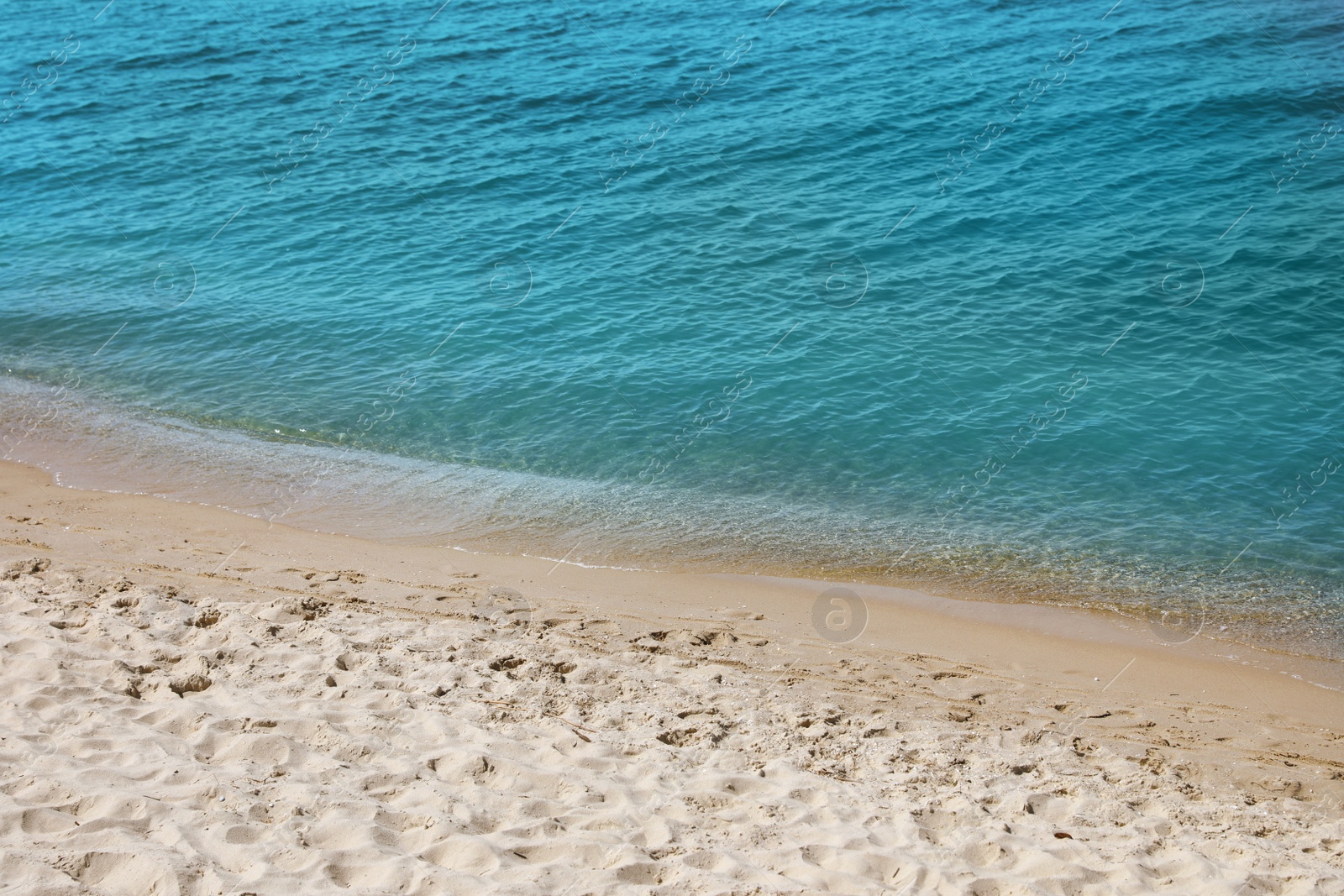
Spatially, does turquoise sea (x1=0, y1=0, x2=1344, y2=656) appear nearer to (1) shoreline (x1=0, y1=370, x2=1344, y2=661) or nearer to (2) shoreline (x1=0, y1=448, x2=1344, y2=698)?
(1) shoreline (x1=0, y1=370, x2=1344, y2=661)

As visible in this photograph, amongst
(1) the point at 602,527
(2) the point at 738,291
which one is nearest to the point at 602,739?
(1) the point at 602,527

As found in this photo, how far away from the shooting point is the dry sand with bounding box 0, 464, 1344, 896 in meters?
5.02

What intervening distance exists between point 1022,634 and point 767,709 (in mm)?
2855

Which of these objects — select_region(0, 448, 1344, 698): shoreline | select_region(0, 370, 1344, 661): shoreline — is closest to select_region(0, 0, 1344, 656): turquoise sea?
select_region(0, 370, 1344, 661): shoreline

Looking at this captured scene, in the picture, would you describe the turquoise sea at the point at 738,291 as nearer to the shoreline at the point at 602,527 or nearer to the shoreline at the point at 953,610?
the shoreline at the point at 602,527

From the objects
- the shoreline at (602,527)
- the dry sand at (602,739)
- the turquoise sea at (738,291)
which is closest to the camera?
the dry sand at (602,739)

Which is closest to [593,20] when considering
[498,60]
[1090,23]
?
[498,60]

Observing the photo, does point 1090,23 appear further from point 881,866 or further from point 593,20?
point 881,866

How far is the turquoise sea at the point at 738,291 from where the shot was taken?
10.5 meters

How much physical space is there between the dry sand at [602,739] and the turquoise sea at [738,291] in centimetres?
115

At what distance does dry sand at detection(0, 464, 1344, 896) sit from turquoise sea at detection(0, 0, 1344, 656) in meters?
1.15

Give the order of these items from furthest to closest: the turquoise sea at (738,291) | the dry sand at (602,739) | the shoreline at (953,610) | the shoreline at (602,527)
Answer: the turquoise sea at (738,291)
the shoreline at (602,527)
the shoreline at (953,610)
the dry sand at (602,739)

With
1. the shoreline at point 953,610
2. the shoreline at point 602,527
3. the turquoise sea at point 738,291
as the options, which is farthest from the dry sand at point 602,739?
the turquoise sea at point 738,291

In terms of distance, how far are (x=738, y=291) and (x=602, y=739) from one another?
10.4m
